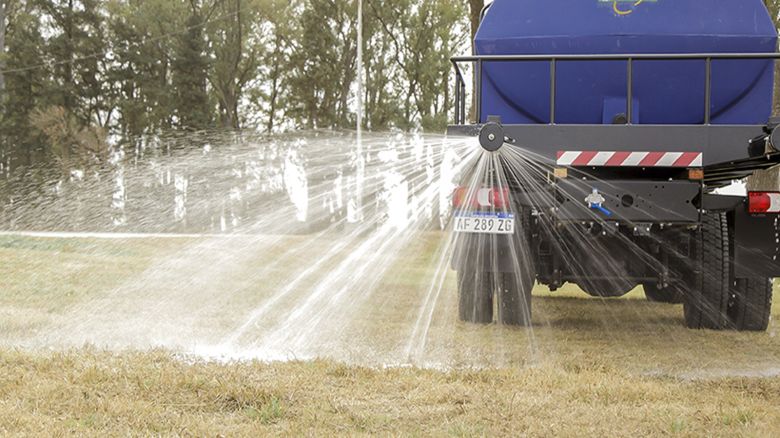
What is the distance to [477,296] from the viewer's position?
7.91m

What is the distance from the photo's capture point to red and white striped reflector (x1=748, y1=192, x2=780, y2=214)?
711 centimetres

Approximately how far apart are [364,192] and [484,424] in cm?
2662

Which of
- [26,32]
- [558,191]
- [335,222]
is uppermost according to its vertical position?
[26,32]

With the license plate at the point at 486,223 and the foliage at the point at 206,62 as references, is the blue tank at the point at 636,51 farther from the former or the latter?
the foliage at the point at 206,62

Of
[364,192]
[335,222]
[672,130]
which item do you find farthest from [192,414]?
[335,222]

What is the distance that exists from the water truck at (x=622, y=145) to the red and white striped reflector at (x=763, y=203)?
11mm

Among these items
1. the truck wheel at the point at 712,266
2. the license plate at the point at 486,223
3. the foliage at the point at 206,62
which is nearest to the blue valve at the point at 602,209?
the license plate at the point at 486,223

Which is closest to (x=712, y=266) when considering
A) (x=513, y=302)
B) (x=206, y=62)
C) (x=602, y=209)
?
(x=602, y=209)

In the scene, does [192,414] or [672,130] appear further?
[672,130]

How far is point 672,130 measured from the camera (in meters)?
6.63

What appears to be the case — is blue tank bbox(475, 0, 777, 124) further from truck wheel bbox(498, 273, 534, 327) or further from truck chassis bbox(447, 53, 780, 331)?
truck wheel bbox(498, 273, 534, 327)

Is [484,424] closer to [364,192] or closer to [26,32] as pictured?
[364,192]

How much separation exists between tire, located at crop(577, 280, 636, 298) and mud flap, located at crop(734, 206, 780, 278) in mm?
903

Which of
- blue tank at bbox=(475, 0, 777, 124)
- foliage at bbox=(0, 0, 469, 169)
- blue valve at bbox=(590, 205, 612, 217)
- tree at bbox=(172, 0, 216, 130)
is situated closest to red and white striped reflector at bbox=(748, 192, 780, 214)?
blue tank at bbox=(475, 0, 777, 124)
